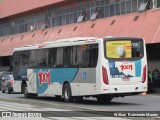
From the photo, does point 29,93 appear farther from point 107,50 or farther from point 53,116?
point 53,116

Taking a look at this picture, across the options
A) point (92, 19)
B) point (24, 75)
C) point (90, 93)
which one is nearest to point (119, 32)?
point (92, 19)

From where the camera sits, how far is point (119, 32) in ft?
131

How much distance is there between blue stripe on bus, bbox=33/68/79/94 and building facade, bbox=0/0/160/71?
8755 mm

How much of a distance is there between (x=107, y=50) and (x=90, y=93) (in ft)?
6.99

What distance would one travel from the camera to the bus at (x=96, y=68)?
2197 cm

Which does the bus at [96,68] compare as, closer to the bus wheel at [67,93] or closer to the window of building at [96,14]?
the bus wheel at [67,93]

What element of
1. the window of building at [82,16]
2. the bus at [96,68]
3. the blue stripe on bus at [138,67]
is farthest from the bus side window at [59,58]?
the window of building at [82,16]

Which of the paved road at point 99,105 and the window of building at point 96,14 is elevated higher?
the window of building at point 96,14

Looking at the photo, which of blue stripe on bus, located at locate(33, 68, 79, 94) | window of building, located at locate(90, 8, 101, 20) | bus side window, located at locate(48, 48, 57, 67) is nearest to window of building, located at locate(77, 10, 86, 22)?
window of building, located at locate(90, 8, 101, 20)

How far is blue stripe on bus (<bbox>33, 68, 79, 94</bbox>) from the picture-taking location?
78.9 ft

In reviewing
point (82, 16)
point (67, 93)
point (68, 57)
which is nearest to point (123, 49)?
point (68, 57)

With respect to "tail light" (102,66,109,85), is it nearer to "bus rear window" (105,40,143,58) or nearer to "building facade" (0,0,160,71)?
"bus rear window" (105,40,143,58)

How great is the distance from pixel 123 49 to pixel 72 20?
3087 centimetres

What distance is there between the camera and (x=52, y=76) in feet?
84.7
